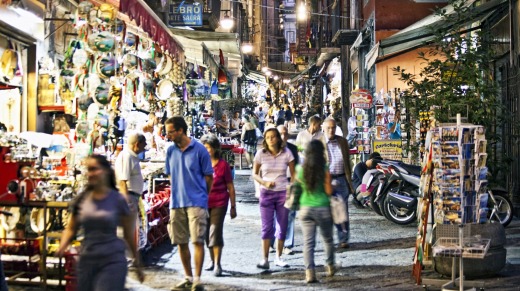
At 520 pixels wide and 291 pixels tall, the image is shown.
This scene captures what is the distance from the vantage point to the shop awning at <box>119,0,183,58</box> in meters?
12.9

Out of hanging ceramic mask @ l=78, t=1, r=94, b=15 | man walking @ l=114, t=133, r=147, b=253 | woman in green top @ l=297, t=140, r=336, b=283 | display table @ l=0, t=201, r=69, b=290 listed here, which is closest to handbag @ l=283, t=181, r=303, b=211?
woman in green top @ l=297, t=140, r=336, b=283

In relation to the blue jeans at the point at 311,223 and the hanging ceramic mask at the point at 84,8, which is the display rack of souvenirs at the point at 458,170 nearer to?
the blue jeans at the point at 311,223

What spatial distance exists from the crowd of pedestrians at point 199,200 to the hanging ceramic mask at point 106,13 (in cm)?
201

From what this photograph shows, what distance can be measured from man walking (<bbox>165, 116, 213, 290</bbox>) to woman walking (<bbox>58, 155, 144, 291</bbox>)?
9.47 ft

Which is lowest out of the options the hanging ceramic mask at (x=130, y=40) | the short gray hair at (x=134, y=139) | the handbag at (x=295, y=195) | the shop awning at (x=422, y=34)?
the handbag at (x=295, y=195)

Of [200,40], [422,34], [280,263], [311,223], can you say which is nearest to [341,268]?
[280,263]

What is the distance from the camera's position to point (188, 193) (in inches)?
358

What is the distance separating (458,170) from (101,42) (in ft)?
15.8

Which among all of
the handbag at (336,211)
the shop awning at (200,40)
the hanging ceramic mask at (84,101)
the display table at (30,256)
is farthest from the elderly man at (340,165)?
the shop awning at (200,40)

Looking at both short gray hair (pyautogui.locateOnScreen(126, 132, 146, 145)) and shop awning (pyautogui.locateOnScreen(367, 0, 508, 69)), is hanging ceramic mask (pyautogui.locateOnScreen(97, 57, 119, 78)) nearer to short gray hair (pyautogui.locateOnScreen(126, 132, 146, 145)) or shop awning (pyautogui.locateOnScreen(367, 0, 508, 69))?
short gray hair (pyautogui.locateOnScreen(126, 132, 146, 145))

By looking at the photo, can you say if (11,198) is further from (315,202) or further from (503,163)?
(503,163)

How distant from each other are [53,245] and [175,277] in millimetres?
1509

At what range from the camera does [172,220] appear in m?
9.20

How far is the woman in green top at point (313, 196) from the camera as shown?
9.39 m
